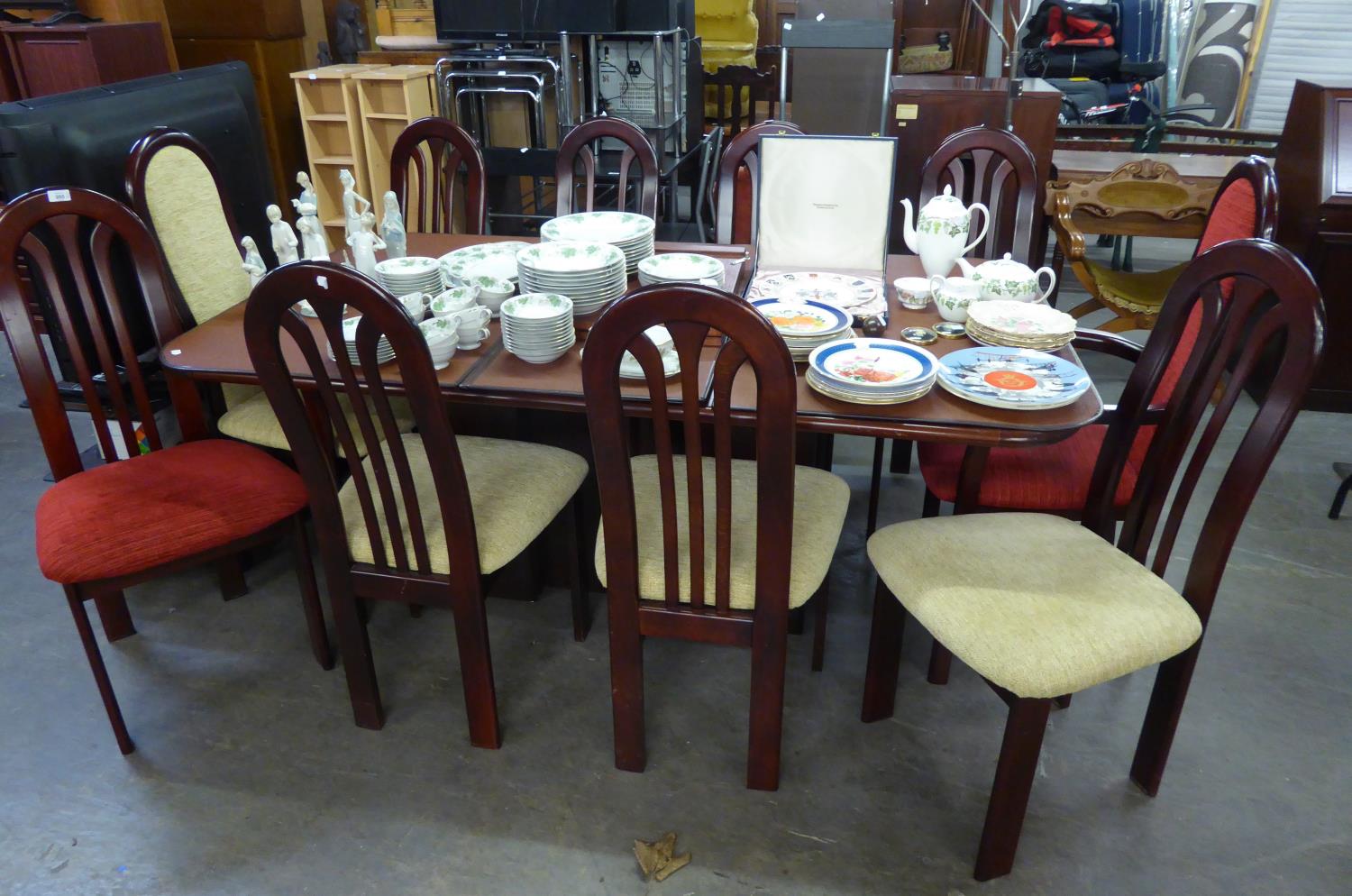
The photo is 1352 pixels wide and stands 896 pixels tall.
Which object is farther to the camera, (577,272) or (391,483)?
(577,272)

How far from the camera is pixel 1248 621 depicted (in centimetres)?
204

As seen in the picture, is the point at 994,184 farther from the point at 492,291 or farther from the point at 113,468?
the point at 113,468

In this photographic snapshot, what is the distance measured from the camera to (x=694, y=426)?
126cm

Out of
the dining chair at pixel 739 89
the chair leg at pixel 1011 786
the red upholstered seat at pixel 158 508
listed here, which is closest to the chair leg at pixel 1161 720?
the chair leg at pixel 1011 786

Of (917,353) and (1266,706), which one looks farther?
(1266,706)

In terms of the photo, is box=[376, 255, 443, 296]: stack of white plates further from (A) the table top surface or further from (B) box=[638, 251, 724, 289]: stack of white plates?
(B) box=[638, 251, 724, 289]: stack of white plates

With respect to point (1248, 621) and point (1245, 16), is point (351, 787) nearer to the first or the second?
point (1248, 621)

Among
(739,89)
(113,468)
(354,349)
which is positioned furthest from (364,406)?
(739,89)

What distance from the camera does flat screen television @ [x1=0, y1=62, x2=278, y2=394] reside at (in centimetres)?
177

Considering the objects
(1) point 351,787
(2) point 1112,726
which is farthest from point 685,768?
(2) point 1112,726

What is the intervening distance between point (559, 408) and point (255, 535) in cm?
65

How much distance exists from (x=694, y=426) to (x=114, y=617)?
1495mm

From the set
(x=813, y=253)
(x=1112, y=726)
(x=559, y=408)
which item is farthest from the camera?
(x=813, y=253)

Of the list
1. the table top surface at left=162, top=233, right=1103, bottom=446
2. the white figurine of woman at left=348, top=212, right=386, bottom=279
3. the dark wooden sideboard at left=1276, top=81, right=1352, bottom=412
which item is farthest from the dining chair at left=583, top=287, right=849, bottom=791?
the dark wooden sideboard at left=1276, top=81, right=1352, bottom=412
